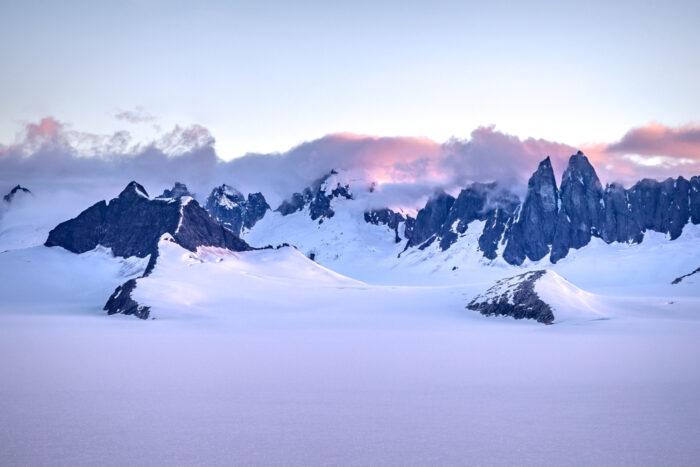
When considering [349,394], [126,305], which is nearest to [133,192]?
[126,305]

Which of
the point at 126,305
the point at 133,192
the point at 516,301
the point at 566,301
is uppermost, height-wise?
the point at 133,192

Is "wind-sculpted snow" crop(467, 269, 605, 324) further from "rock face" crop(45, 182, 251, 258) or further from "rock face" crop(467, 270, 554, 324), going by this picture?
"rock face" crop(45, 182, 251, 258)

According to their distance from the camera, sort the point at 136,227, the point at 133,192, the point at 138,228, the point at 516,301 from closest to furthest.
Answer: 1. the point at 516,301
2. the point at 138,228
3. the point at 136,227
4. the point at 133,192

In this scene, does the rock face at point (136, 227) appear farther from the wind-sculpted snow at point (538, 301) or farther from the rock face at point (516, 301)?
the wind-sculpted snow at point (538, 301)

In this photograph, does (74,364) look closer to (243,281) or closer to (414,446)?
(414,446)

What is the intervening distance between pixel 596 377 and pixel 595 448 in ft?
51.8

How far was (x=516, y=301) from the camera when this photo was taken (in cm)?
9838

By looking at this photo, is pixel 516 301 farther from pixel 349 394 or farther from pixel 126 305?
pixel 349 394

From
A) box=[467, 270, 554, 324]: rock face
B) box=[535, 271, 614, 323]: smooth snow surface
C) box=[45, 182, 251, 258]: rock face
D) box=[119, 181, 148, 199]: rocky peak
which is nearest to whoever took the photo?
box=[535, 271, 614, 323]: smooth snow surface

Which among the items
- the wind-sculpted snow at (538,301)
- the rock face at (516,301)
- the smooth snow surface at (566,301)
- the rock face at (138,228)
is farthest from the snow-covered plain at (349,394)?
the rock face at (138,228)

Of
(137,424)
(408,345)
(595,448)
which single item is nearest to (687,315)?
(408,345)

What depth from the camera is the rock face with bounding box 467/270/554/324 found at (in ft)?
307

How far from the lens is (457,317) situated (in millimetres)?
98875

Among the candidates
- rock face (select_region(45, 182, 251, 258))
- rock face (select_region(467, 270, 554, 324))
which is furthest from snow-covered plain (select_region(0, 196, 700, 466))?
rock face (select_region(45, 182, 251, 258))
